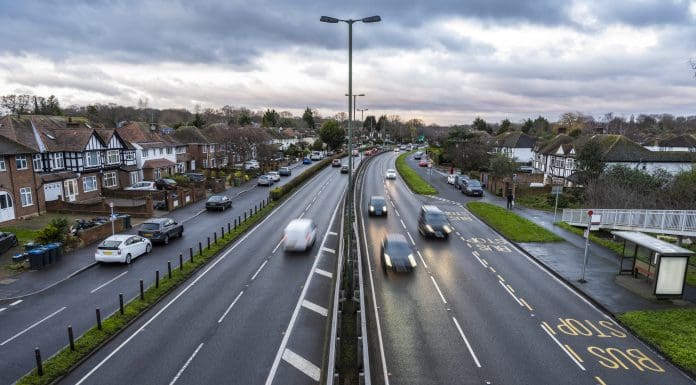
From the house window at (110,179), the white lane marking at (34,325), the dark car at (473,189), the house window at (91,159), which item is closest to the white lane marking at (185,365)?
the white lane marking at (34,325)

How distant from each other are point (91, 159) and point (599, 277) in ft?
143

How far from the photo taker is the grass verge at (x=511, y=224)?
90.9 feet

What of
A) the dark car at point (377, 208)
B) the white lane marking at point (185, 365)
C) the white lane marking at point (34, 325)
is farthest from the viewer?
the dark car at point (377, 208)

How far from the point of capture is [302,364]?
12195 mm

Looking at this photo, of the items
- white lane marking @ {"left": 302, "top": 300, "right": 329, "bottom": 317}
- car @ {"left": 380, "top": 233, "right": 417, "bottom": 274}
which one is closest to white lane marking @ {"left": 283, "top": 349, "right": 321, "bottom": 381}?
white lane marking @ {"left": 302, "top": 300, "right": 329, "bottom": 317}

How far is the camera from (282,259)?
2266cm

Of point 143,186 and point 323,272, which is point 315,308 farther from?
point 143,186

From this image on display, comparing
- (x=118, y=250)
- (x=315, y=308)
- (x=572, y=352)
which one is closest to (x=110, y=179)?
(x=118, y=250)

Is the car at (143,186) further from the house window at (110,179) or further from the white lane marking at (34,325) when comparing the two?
the white lane marking at (34,325)

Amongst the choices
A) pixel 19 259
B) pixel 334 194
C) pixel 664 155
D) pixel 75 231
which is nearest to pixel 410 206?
pixel 334 194

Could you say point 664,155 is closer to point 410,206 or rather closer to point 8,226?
point 410,206

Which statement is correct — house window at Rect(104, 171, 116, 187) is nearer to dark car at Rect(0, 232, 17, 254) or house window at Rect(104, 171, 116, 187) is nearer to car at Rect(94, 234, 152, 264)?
dark car at Rect(0, 232, 17, 254)

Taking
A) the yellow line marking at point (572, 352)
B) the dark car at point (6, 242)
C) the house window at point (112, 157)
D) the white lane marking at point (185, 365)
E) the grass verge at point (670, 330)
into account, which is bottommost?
the yellow line marking at point (572, 352)

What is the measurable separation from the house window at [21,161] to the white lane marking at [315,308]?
28340mm
